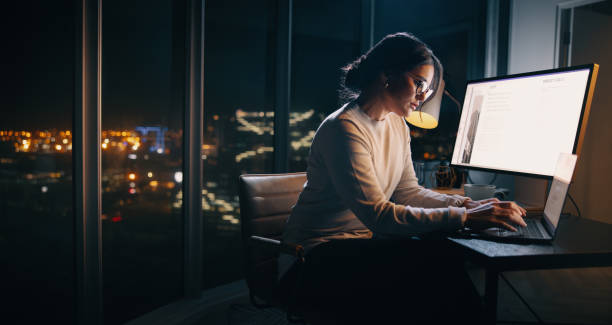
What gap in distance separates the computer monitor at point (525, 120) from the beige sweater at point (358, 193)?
0.35m

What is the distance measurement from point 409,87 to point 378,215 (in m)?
0.49

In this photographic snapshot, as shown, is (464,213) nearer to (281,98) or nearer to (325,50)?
(281,98)

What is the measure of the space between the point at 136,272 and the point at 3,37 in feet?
30.5

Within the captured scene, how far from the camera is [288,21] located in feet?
8.57

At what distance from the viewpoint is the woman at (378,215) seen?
0.99m

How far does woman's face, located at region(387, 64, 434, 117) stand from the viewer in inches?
50.8

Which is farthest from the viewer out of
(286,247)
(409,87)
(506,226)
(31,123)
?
(31,123)

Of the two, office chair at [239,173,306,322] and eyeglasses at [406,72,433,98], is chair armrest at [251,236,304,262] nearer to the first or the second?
office chair at [239,173,306,322]

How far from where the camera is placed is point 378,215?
1095 millimetres

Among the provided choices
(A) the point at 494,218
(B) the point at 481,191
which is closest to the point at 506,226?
(A) the point at 494,218

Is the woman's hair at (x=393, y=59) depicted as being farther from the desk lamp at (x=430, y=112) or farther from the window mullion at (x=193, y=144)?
the window mullion at (x=193, y=144)

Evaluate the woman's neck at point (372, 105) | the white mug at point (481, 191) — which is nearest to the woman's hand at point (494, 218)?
the white mug at point (481, 191)

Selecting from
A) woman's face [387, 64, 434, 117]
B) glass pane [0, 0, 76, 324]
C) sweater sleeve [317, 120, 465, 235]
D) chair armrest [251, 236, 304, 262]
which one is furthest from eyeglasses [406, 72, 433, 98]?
glass pane [0, 0, 76, 324]

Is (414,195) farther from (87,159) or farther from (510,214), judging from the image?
(87,159)
